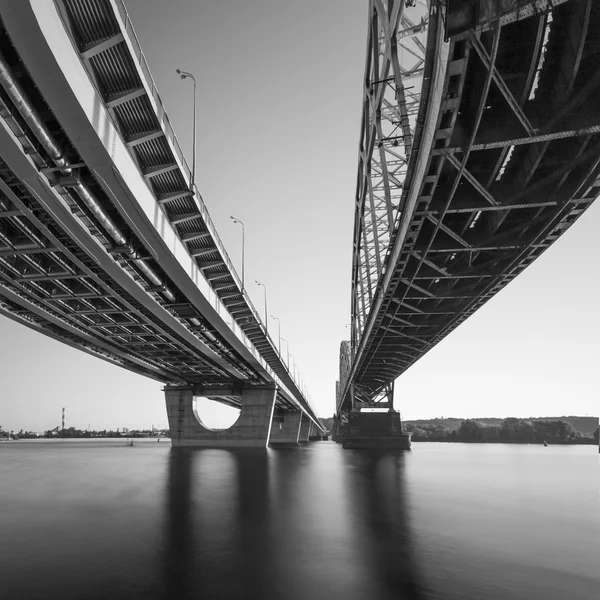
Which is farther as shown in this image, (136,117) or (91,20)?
(136,117)

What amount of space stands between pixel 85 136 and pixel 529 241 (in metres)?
20.4

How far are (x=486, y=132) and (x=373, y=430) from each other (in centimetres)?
6842

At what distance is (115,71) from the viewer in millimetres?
14750

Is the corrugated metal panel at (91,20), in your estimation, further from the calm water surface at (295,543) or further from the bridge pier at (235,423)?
the bridge pier at (235,423)

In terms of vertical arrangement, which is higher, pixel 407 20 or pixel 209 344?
pixel 407 20

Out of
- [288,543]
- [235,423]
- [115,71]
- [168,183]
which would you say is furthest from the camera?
[235,423]

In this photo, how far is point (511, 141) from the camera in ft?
50.0

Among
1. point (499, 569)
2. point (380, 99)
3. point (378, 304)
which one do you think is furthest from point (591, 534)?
point (380, 99)

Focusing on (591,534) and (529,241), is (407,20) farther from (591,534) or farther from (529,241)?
(591,534)

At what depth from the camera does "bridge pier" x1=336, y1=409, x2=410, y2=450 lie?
78062mm


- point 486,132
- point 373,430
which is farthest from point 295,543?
point 373,430

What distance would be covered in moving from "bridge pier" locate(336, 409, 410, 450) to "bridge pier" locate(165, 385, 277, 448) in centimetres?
1387

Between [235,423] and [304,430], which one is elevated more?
[304,430]

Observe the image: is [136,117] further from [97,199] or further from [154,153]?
[97,199]
